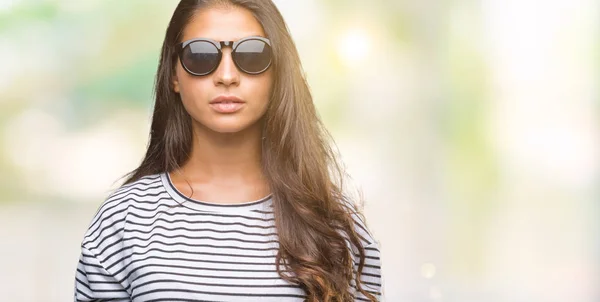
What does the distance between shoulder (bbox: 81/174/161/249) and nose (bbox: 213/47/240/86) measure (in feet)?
1.13

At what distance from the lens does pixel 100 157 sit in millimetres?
3791

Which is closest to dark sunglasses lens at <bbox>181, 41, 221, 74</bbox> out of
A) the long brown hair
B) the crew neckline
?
the long brown hair

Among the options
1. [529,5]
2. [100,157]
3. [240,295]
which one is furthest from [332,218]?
[529,5]

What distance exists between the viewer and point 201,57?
2.18 metres

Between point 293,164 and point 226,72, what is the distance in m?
0.32

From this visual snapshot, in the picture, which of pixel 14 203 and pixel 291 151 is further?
pixel 14 203

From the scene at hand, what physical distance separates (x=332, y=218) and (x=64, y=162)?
6.04 feet

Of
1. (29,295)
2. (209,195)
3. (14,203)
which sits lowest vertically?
(29,295)

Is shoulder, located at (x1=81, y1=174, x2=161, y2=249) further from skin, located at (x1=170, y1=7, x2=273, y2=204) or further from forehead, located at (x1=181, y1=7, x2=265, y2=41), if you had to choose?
forehead, located at (x1=181, y1=7, x2=265, y2=41)

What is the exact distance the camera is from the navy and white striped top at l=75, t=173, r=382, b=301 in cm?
209

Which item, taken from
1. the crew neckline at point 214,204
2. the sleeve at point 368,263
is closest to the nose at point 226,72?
the crew neckline at point 214,204

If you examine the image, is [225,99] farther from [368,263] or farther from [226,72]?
[368,263]

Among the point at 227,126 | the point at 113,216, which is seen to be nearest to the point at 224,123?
the point at 227,126

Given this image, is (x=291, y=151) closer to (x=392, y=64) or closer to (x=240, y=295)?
(x=240, y=295)
